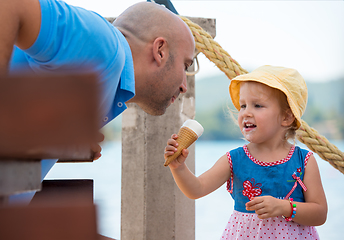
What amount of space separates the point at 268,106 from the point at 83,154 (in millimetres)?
1334

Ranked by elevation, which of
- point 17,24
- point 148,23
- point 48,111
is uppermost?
point 148,23

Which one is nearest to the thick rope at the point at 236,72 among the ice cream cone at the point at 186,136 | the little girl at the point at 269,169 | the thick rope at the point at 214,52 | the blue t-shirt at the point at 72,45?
the thick rope at the point at 214,52

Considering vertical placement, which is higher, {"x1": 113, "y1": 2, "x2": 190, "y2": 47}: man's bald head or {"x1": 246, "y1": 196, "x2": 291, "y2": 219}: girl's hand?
{"x1": 113, "y1": 2, "x2": 190, "y2": 47}: man's bald head

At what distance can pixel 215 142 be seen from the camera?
20469 millimetres

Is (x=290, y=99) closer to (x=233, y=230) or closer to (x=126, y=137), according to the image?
(x=233, y=230)

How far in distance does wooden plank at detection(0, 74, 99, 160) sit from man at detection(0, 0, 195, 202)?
0.02m

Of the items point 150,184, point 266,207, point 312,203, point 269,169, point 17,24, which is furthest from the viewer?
point 150,184

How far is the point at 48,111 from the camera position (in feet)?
0.60

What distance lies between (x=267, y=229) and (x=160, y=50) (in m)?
0.89

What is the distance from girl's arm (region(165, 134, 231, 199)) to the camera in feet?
4.40

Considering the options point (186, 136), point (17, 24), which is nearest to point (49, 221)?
point (17, 24)

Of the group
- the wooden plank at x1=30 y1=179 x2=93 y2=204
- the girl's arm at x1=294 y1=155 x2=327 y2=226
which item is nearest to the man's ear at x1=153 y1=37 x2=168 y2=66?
the girl's arm at x1=294 y1=155 x2=327 y2=226

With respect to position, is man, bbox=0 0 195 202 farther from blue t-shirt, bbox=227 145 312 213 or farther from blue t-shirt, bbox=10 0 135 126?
blue t-shirt, bbox=227 145 312 213

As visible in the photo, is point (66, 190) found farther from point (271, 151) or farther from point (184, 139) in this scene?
point (271, 151)
